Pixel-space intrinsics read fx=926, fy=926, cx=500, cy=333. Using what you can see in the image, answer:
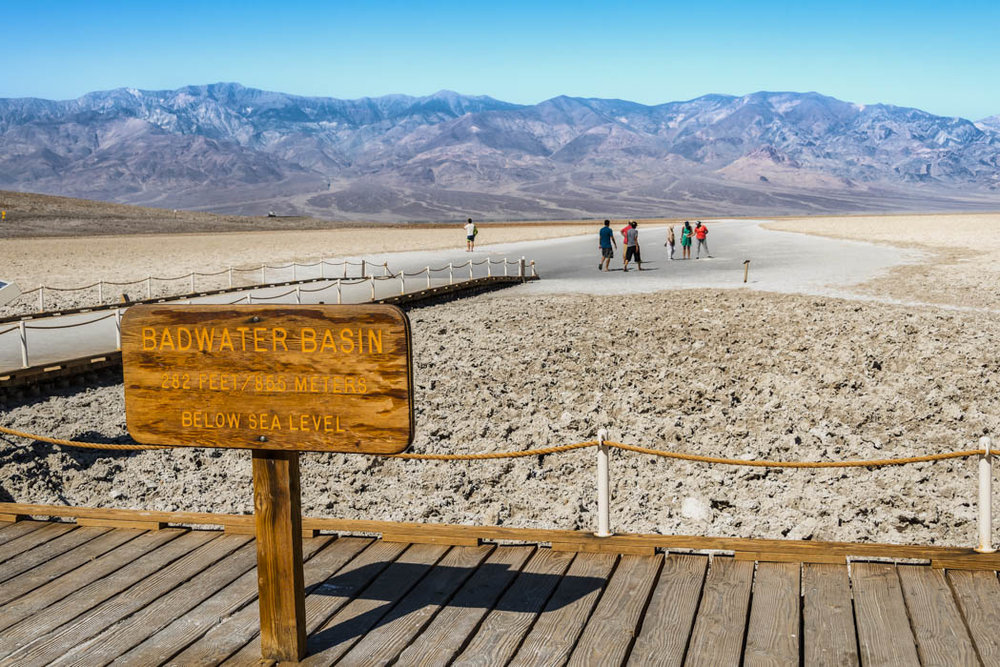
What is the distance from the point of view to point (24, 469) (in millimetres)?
11227

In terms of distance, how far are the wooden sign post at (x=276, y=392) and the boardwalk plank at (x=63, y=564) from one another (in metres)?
1.63

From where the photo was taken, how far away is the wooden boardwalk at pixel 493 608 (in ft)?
14.0

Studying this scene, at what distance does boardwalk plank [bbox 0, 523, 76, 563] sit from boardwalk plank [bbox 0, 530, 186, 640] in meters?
0.56

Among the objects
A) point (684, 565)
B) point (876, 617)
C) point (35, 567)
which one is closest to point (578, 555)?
point (684, 565)

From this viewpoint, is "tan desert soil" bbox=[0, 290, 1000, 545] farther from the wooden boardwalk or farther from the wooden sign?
the wooden sign

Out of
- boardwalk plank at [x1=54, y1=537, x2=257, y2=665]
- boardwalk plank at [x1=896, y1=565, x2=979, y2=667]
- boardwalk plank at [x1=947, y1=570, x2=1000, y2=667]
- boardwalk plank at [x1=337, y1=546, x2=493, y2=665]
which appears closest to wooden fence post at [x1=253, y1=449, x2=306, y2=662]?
boardwalk plank at [x1=337, y1=546, x2=493, y2=665]

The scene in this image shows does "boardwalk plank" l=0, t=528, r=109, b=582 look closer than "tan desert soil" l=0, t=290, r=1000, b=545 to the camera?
Yes

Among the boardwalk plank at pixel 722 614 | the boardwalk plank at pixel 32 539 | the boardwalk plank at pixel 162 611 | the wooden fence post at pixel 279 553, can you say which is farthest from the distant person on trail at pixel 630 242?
the wooden fence post at pixel 279 553

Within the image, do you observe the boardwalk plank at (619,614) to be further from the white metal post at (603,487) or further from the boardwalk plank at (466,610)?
the boardwalk plank at (466,610)

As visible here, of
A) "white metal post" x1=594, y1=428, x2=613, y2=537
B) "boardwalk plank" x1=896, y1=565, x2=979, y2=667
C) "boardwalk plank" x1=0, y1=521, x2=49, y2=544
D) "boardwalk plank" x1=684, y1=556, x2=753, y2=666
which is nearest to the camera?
"boardwalk plank" x1=896, y1=565, x2=979, y2=667

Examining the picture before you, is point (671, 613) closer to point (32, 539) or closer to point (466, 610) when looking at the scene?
point (466, 610)

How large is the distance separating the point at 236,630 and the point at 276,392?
1334 millimetres

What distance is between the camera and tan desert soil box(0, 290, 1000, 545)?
10.5 m

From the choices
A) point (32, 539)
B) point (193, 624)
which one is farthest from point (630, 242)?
point (193, 624)
